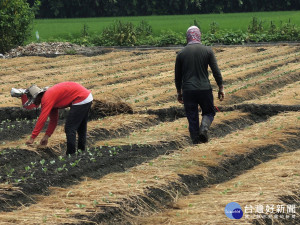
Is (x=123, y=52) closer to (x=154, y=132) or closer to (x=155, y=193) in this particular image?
(x=154, y=132)

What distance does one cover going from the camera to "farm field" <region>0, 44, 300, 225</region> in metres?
6.92

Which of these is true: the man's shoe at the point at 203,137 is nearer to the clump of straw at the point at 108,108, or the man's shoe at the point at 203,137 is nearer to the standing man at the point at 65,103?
the standing man at the point at 65,103

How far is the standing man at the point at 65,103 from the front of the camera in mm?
9000

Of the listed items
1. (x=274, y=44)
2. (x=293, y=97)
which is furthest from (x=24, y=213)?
(x=274, y=44)

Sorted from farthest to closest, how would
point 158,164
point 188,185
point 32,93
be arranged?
point 32,93 → point 158,164 → point 188,185

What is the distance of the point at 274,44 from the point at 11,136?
17.4 meters

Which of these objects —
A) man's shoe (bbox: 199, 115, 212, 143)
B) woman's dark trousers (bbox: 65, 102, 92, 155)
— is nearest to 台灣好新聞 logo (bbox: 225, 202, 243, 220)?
man's shoe (bbox: 199, 115, 212, 143)

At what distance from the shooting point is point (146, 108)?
1327 centimetres

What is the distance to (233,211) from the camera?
6.70m

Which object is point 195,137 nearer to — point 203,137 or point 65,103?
point 203,137

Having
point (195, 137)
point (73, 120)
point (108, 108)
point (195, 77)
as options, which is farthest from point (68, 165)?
point (108, 108)

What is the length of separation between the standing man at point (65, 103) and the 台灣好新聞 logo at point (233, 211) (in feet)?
9.99

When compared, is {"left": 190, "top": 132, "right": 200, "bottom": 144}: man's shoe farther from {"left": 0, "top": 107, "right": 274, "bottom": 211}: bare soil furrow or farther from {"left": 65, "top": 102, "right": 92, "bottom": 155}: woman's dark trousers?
{"left": 65, "top": 102, "right": 92, "bottom": 155}: woman's dark trousers

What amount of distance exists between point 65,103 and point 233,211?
3396mm
